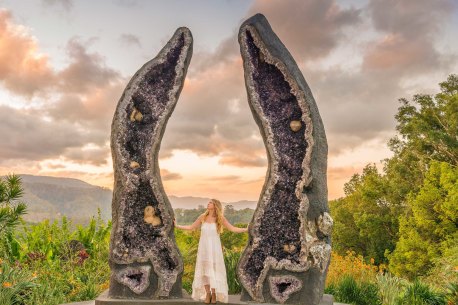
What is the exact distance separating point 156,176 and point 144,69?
1376 millimetres

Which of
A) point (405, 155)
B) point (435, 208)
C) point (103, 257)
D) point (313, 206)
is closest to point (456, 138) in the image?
point (405, 155)

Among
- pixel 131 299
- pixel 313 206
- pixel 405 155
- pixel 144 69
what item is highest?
pixel 405 155

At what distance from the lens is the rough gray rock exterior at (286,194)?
7312mm

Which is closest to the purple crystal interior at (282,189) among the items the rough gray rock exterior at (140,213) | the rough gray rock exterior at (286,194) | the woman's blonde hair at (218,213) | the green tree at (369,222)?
the rough gray rock exterior at (286,194)

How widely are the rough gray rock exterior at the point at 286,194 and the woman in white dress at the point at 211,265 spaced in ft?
0.89

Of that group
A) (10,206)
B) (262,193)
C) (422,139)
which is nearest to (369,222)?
(422,139)

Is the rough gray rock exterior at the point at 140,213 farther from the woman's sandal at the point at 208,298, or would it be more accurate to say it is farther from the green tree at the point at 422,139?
the green tree at the point at 422,139

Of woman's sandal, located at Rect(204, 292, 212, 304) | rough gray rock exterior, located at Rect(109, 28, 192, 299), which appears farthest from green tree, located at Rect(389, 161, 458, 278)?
rough gray rock exterior, located at Rect(109, 28, 192, 299)

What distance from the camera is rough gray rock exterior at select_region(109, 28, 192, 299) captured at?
7512 millimetres

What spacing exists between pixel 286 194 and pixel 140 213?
Result: 1.83 m

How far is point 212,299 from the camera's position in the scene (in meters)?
7.37

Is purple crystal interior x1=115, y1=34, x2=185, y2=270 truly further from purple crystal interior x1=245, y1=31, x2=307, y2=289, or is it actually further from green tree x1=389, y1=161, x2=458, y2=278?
green tree x1=389, y1=161, x2=458, y2=278

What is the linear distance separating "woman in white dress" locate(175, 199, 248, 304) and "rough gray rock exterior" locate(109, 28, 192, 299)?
11.4 inches

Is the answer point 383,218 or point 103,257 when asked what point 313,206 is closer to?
point 103,257
